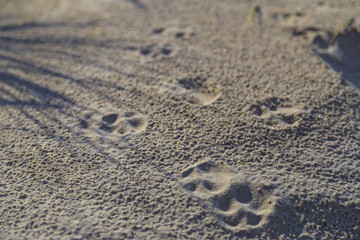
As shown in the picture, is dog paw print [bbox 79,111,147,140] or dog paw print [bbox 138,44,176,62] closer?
dog paw print [bbox 79,111,147,140]

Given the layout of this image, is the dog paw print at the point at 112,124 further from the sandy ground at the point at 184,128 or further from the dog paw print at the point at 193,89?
the dog paw print at the point at 193,89

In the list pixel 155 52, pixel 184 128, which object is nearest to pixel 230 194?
pixel 184 128

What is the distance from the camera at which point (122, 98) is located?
2.16 metres

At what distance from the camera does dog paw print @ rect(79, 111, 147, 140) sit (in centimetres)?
193

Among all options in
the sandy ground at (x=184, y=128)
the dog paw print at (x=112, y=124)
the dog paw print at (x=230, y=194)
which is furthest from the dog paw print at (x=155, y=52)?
the dog paw print at (x=230, y=194)

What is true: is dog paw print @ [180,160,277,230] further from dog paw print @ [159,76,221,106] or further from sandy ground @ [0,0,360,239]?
dog paw print @ [159,76,221,106]

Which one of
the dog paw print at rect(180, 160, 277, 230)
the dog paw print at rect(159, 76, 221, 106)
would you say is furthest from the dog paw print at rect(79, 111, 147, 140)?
the dog paw print at rect(180, 160, 277, 230)

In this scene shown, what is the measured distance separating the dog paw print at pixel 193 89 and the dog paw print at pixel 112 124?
10.8 inches

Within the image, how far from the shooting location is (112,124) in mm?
2000

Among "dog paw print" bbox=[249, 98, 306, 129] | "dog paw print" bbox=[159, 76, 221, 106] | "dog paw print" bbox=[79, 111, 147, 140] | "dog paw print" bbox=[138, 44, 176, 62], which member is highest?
"dog paw print" bbox=[138, 44, 176, 62]

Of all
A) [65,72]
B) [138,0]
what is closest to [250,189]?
[65,72]

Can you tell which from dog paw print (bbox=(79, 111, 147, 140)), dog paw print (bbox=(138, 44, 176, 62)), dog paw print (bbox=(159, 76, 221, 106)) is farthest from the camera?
dog paw print (bbox=(138, 44, 176, 62))

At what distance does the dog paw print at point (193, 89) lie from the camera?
7.03 feet

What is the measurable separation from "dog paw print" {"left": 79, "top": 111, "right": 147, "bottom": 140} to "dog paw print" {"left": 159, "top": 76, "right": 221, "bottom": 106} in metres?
0.28
